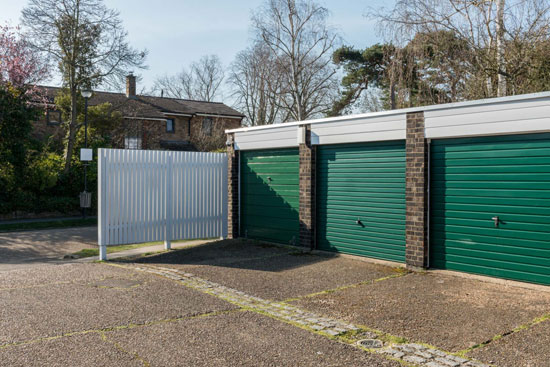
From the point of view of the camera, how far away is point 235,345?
511 cm

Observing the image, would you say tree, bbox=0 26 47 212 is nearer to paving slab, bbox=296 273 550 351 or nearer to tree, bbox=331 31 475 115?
tree, bbox=331 31 475 115

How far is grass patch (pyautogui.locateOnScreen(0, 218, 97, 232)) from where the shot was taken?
59.6 feet

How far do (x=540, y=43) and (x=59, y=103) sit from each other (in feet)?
76.5

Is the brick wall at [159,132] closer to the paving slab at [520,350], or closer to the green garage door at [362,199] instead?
the green garage door at [362,199]

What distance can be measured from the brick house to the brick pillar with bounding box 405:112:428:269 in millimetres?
22474

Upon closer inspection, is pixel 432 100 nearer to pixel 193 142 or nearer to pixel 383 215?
pixel 383 215

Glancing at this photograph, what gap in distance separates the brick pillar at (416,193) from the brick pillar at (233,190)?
5564mm

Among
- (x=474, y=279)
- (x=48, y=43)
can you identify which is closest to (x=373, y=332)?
(x=474, y=279)

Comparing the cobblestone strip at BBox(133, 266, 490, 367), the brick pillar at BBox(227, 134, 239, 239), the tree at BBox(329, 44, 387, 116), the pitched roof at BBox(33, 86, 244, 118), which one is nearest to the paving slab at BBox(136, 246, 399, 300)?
the cobblestone strip at BBox(133, 266, 490, 367)

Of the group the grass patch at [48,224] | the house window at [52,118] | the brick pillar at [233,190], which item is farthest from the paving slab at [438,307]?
the house window at [52,118]

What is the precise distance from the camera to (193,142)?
36.2 m

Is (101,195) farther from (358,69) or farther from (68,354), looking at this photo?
(358,69)

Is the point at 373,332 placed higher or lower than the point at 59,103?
lower

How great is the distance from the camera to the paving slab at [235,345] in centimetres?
468
